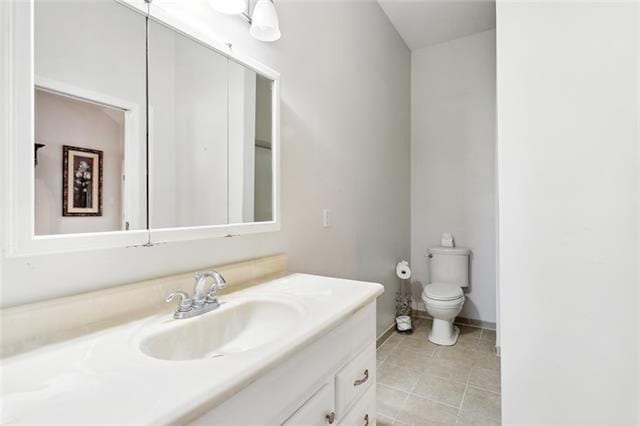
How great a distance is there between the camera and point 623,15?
3.94 ft

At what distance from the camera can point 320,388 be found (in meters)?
0.81

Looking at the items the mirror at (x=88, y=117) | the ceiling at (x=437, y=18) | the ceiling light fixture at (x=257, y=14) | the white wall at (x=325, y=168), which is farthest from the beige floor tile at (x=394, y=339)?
the ceiling at (x=437, y=18)

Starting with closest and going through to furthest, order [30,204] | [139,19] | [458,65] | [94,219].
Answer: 1. [30,204]
2. [94,219]
3. [139,19]
4. [458,65]

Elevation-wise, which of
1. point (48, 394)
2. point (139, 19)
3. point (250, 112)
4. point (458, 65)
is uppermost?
point (458, 65)

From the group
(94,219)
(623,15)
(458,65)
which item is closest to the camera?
(94,219)

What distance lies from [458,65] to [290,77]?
2.19 metres

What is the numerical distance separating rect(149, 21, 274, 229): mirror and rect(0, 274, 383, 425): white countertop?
1.34 feet

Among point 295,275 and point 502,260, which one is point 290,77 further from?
point 502,260

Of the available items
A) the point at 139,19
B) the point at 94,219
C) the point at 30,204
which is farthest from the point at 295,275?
the point at 139,19

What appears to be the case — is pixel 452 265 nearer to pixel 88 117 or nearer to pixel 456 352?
pixel 456 352

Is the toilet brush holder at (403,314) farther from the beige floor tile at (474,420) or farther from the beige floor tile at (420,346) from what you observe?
the beige floor tile at (474,420)

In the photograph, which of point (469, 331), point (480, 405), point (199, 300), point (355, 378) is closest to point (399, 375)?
point (480, 405)

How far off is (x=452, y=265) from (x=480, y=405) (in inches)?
49.6

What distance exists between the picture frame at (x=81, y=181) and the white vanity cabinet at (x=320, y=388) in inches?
24.3
